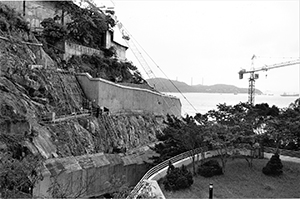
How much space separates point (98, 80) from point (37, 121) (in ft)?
24.5

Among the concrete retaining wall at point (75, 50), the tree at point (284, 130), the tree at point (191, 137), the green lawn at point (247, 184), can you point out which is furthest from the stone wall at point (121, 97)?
the tree at point (284, 130)

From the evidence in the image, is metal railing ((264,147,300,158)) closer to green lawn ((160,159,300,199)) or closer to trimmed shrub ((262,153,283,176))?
green lawn ((160,159,300,199))

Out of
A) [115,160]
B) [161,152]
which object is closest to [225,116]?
[161,152]

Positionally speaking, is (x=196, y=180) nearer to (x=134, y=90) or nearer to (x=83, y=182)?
(x=83, y=182)

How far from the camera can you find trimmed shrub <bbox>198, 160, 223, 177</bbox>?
19587 millimetres

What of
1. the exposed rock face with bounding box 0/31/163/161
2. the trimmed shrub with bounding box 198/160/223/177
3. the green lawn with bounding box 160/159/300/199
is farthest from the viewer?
the trimmed shrub with bounding box 198/160/223/177

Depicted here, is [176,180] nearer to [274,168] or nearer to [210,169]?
[210,169]

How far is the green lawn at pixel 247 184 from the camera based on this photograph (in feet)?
A: 56.3

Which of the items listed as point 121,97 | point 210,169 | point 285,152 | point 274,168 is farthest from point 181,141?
point 121,97

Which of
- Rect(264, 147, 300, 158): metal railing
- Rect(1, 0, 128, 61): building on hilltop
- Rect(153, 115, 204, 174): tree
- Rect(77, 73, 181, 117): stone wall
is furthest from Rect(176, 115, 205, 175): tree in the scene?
Rect(1, 0, 128, 61): building on hilltop

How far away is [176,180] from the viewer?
17406mm

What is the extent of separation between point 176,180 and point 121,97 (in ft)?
36.5

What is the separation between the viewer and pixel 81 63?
30531 millimetres

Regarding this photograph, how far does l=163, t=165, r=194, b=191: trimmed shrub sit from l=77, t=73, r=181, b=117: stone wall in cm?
880
